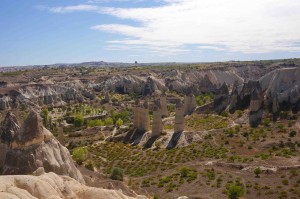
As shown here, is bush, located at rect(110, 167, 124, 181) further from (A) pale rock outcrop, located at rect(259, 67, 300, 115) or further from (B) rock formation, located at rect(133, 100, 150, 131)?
(A) pale rock outcrop, located at rect(259, 67, 300, 115)

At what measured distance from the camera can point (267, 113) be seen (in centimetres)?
6512

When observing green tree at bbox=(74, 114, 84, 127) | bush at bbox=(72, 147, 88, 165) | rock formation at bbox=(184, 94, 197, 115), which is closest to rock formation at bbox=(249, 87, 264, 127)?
rock formation at bbox=(184, 94, 197, 115)

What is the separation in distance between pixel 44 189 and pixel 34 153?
321 inches

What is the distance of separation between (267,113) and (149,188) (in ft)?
113

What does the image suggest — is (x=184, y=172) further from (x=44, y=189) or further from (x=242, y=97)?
(x=242, y=97)

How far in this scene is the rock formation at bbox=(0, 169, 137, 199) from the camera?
17.0 meters

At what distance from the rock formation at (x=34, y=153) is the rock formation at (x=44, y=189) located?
16.2 feet

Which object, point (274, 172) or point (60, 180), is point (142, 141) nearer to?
point (274, 172)

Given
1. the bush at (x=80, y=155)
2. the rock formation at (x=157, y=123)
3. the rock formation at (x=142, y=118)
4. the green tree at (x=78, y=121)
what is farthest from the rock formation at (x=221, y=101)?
the bush at (x=80, y=155)

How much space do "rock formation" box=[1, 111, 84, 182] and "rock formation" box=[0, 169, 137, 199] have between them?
4.93 meters

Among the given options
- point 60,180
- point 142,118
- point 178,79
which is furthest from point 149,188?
point 178,79

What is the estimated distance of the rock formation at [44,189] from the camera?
16984 mm

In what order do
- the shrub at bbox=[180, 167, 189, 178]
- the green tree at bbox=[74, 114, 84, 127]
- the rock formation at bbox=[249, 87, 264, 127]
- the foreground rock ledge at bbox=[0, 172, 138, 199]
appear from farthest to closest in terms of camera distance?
the green tree at bbox=[74, 114, 84, 127] → the rock formation at bbox=[249, 87, 264, 127] → the shrub at bbox=[180, 167, 189, 178] → the foreground rock ledge at bbox=[0, 172, 138, 199]

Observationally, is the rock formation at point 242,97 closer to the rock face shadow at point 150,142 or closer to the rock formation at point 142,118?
the rock formation at point 142,118
